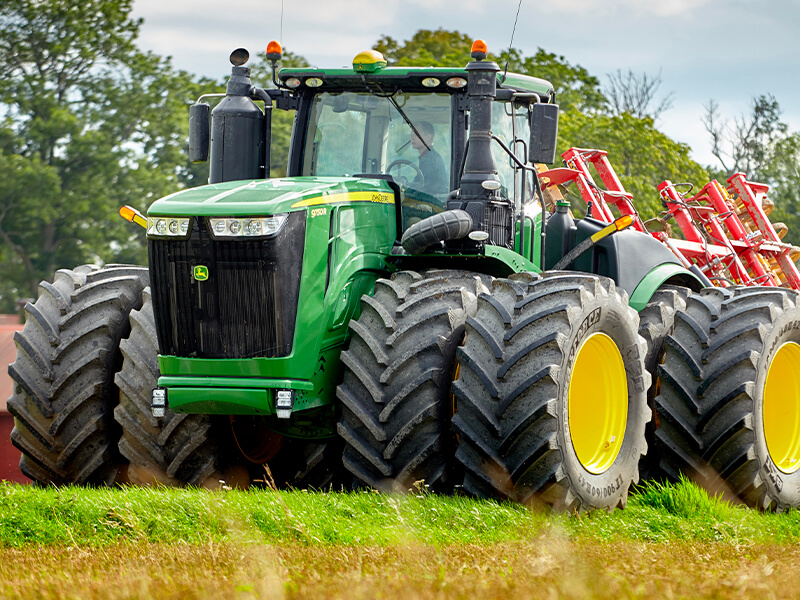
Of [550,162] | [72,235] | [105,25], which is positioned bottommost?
[72,235]

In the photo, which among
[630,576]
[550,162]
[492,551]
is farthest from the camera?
[550,162]

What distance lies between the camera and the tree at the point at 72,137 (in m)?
35.1

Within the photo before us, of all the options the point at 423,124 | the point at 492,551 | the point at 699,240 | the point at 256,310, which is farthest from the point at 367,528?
the point at 699,240

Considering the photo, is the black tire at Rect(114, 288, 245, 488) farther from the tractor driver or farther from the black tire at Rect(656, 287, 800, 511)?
the black tire at Rect(656, 287, 800, 511)

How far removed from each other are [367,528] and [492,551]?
758 mm

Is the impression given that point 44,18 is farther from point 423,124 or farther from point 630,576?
point 630,576

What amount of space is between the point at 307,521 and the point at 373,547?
0.62m

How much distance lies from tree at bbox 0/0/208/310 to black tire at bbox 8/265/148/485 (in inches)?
1140

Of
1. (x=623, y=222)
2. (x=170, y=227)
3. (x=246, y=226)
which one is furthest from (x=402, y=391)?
(x=623, y=222)

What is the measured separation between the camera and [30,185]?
34875 mm

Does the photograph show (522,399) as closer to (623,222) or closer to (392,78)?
(623,222)

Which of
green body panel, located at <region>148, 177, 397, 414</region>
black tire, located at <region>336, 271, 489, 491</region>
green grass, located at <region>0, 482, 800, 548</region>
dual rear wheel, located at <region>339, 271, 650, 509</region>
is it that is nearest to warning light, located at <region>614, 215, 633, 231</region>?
dual rear wheel, located at <region>339, 271, 650, 509</region>

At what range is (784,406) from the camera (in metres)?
8.25

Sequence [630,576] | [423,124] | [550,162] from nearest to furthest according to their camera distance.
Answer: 1. [630,576]
2. [550,162]
3. [423,124]
